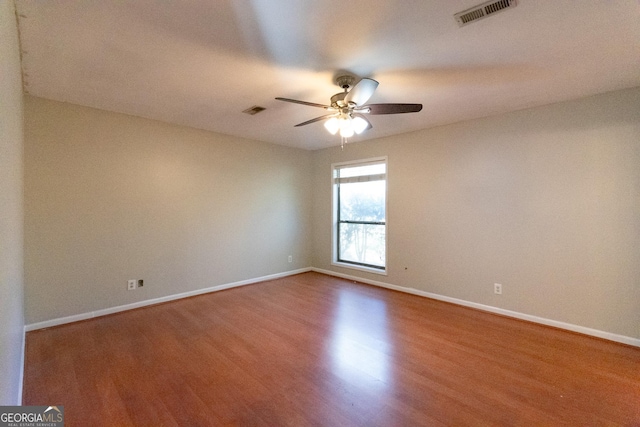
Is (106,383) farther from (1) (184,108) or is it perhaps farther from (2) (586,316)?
(2) (586,316)

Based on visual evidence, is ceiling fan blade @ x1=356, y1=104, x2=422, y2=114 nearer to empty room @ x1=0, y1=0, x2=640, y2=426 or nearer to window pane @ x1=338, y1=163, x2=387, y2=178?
empty room @ x1=0, y1=0, x2=640, y2=426

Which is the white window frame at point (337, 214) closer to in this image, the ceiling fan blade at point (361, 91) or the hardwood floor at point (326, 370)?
the hardwood floor at point (326, 370)

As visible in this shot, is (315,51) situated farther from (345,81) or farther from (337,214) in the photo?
(337,214)

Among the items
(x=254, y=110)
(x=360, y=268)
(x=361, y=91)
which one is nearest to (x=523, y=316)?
(x=360, y=268)

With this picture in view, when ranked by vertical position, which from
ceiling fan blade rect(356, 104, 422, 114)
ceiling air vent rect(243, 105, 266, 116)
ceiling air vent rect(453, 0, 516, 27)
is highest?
ceiling air vent rect(243, 105, 266, 116)

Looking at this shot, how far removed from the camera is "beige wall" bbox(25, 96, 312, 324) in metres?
2.96

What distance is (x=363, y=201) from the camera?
5.03 m

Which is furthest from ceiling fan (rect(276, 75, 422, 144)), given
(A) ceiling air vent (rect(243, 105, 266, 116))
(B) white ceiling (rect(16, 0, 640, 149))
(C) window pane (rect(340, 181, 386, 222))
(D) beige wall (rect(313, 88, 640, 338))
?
(C) window pane (rect(340, 181, 386, 222))

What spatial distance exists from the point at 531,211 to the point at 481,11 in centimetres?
245

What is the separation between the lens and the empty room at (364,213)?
5.74 feet

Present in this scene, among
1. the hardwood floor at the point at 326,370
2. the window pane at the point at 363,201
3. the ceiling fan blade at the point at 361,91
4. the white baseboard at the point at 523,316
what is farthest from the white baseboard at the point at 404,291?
the ceiling fan blade at the point at 361,91

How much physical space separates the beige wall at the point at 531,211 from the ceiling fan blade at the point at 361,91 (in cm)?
148

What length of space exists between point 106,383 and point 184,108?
2.77m

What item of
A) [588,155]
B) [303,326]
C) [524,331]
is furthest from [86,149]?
[588,155]
